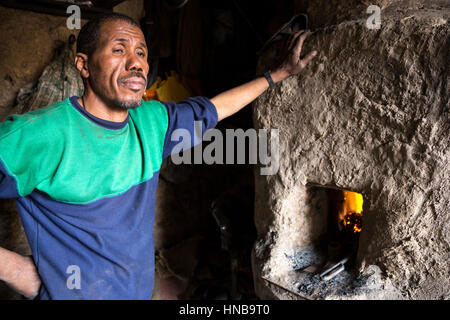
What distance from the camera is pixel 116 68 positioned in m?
1.28

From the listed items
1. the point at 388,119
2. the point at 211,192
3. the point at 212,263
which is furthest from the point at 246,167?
the point at 388,119

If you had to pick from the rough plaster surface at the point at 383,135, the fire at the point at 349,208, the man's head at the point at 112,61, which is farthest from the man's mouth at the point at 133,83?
the fire at the point at 349,208

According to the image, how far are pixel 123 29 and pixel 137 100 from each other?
29cm

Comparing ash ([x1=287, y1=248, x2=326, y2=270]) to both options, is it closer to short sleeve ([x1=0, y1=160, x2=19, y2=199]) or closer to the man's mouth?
the man's mouth

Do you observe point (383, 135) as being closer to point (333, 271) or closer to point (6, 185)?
point (333, 271)

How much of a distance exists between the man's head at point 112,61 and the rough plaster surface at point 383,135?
2.81 feet

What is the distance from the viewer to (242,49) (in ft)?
10.2

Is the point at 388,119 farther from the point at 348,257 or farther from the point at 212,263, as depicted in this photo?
the point at 212,263

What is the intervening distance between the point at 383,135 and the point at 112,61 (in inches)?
48.5

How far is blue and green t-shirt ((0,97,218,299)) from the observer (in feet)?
3.71

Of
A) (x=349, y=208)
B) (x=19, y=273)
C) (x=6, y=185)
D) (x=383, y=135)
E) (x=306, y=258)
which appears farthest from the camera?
(x=349, y=208)

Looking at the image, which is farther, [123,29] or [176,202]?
[176,202]

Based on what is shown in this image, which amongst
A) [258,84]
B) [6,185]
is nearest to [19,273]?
[6,185]

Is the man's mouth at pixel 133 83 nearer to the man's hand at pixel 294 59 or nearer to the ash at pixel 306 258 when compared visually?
the man's hand at pixel 294 59
